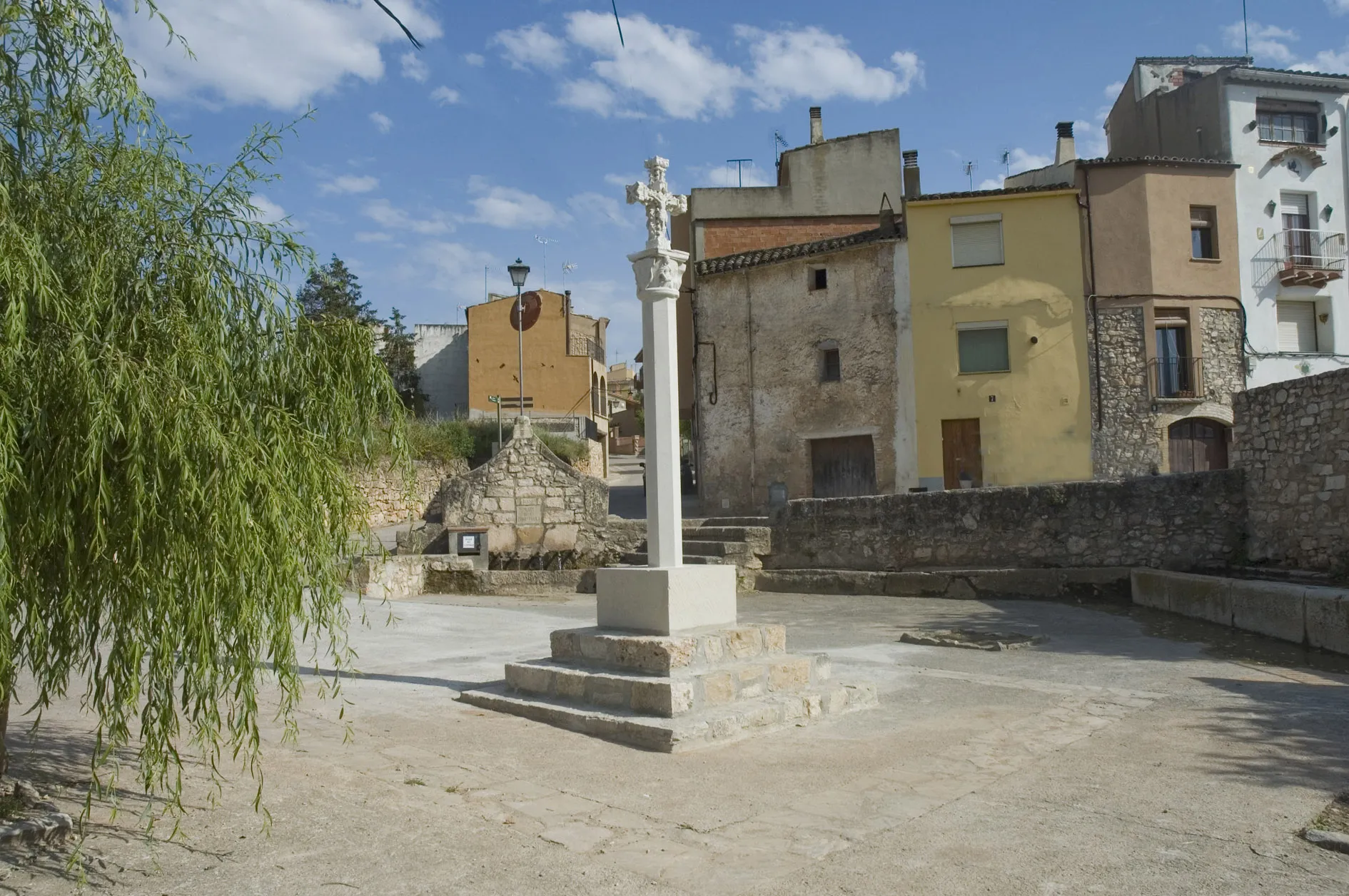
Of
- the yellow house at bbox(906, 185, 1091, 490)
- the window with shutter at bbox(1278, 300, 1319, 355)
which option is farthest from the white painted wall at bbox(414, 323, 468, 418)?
the window with shutter at bbox(1278, 300, 1319, 355)

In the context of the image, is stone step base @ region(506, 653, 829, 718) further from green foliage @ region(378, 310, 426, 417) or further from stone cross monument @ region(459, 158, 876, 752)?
green foliage @ region(378, 310, 426, 417)

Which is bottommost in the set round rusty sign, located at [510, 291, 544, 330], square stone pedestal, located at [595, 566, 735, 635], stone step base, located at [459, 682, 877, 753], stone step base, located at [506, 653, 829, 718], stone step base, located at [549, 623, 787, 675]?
stone step base, located at [459, 682, 877, 753]

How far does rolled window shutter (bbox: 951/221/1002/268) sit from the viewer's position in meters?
23.0

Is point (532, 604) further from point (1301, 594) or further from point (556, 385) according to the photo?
point (556, 385)

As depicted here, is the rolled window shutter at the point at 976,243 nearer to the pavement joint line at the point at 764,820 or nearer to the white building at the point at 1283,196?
the white building at the point at 1283,196

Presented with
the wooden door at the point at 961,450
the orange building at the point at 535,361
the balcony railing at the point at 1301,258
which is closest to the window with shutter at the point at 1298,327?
the balcony railing at the point at 1301,258

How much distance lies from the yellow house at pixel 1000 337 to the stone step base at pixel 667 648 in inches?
638

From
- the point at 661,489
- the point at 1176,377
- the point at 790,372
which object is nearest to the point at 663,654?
the point at 661,489

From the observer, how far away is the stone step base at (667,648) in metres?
6.35

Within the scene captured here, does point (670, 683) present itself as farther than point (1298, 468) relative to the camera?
No

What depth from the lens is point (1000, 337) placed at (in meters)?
23.0

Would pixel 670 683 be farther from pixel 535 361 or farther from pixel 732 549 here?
pixel 535 361

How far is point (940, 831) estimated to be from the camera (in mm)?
4316

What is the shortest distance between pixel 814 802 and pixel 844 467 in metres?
19.3
